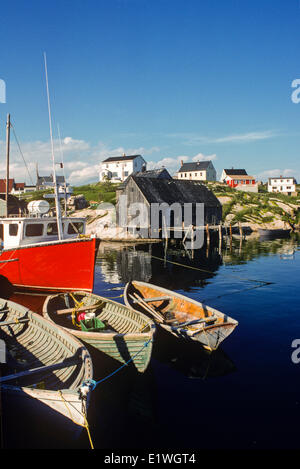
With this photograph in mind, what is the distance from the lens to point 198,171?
10281 cm

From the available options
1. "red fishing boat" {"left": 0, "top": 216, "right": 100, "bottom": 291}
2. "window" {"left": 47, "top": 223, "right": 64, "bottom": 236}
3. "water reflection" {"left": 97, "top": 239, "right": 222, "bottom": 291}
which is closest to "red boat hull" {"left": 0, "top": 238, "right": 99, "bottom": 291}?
"red fishing boat" {"left": 0, "top": 216, "right": 100, "bottom": 291}

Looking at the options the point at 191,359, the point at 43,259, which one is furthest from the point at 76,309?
the point at 43,259

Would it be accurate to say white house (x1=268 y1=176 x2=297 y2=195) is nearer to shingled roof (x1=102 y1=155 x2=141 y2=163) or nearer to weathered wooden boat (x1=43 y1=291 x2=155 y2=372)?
shingled roof (x1=102 y1=155 x2=141 y2=163)

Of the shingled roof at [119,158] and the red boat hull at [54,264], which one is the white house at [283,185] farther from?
the red boat hull at [54,264]

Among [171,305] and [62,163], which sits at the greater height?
[62,163]

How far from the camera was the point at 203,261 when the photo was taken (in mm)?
33281

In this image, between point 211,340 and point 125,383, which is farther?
point 211,340

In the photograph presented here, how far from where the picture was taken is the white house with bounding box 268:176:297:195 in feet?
348

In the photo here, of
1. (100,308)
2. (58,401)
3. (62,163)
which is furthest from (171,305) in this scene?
(62,163)

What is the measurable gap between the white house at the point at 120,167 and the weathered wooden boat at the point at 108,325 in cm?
8441

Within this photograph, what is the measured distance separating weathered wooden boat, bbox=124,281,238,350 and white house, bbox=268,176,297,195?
103 m

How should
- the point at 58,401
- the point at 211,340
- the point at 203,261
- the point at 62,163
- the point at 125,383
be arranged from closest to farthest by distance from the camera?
the point at 58,401
the point at 125,383
the point at 211,340
the point at 62,163
the point at 203,261
